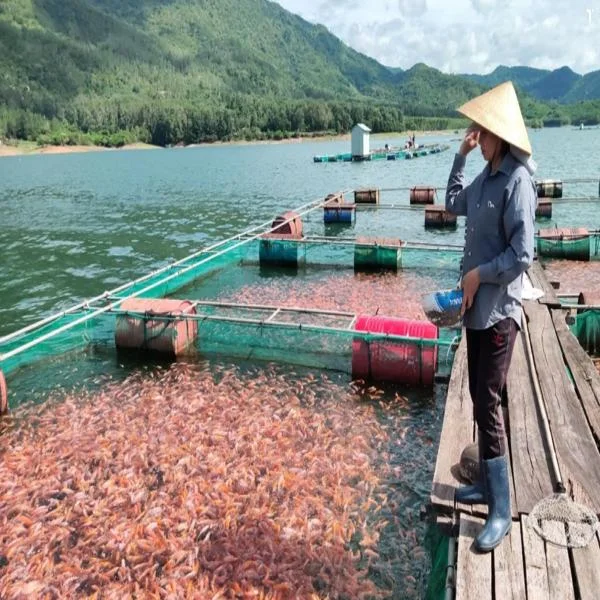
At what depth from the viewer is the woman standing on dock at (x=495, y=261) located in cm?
432

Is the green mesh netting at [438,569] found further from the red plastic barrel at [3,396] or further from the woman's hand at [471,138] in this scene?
the red plastic barrel at [3,396]

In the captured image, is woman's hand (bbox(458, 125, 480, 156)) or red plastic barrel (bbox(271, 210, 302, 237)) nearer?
woman's hand (bbox(458, 125, 480, 156))

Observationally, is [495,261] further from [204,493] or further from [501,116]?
[204,493]

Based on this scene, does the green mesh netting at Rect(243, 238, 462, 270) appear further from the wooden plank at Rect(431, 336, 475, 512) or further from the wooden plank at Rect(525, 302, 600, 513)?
the wooden plank at Rect(431, 336, 475, 512)

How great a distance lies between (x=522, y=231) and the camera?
4.27 m

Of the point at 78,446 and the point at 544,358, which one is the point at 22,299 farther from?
the point at 544,358

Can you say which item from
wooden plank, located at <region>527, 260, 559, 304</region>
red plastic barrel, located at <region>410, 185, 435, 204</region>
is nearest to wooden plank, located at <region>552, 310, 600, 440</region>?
wooden plank, located at <region>527, 260, 559, 304</region>

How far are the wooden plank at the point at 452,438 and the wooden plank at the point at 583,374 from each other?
1412mm

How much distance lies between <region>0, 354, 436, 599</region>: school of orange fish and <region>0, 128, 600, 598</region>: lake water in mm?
260

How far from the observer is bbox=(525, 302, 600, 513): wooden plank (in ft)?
17.8

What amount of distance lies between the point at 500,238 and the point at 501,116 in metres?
0.94

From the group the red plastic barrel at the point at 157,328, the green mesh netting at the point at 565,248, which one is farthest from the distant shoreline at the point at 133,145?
the red plastic barrel at the point at 157,328

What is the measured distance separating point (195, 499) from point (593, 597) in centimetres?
540

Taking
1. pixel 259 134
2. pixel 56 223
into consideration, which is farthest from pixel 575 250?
pixel 259 134
